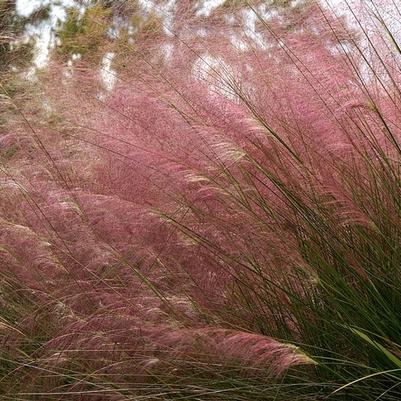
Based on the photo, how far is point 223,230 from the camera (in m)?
2.71

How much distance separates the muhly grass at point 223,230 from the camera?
2416mm

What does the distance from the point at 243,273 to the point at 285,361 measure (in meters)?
0.76

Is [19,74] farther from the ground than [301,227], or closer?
farther from the ground

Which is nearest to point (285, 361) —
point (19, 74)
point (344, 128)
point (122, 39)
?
point (344, 128)

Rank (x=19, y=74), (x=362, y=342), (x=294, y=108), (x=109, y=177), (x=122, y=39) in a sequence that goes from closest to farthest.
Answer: (x=362, y=342) < (x=294, y=108) < (x=109, y=177) < (x=122, y=39) < (x=19, y=74)

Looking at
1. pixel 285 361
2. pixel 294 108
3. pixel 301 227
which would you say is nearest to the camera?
pixel 285 361

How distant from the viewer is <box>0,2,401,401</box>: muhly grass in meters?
2.42

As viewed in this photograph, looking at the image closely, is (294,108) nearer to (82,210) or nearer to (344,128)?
(344,128)

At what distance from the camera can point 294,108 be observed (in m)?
2.80

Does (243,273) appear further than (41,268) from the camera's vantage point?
No

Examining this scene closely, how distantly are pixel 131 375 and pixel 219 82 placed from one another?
1148mm

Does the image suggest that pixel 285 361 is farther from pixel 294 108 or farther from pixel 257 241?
pixel 294 108

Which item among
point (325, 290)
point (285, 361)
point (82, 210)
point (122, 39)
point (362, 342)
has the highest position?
point (122, 39)

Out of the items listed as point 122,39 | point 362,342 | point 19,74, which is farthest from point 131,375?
point 19,74
